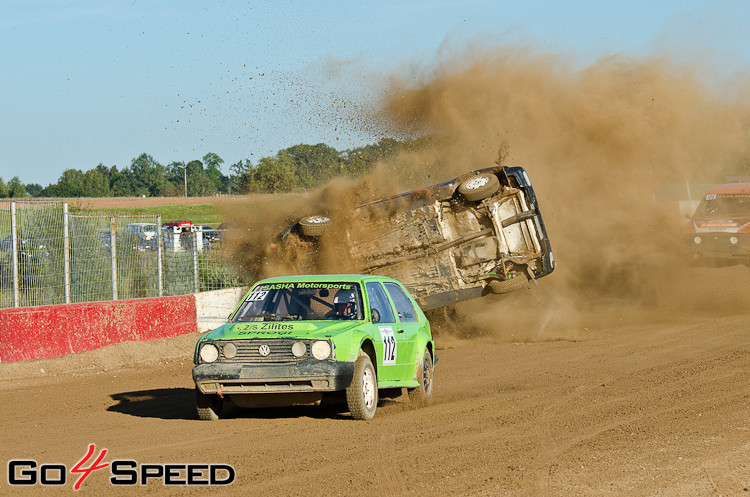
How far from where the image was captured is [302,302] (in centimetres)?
899

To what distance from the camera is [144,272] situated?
17219 mm

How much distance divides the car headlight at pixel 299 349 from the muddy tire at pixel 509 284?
244 inches

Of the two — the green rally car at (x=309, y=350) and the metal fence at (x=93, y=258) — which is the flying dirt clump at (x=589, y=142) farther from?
the green rally car at (x=309, y=350)

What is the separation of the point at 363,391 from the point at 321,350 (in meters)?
0.60

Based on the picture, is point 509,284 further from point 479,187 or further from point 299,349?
point 299,349

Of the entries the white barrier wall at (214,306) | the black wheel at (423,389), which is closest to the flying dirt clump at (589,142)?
the white barrier wall at (214,306)

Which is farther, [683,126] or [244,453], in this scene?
[683,126]

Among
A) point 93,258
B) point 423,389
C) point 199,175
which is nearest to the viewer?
point 423,389

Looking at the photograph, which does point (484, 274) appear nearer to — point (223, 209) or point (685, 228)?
point (223, 209)

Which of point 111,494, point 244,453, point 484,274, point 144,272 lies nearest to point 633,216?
point 484,274

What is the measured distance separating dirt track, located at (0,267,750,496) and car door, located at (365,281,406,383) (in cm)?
44

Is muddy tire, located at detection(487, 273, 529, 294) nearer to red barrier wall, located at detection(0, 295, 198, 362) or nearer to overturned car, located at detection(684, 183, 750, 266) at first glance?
red barrier wall, located at detection(0, 295, 198, 362)

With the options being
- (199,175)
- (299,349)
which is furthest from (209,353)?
(199,175)

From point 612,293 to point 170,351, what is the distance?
35.2ft
